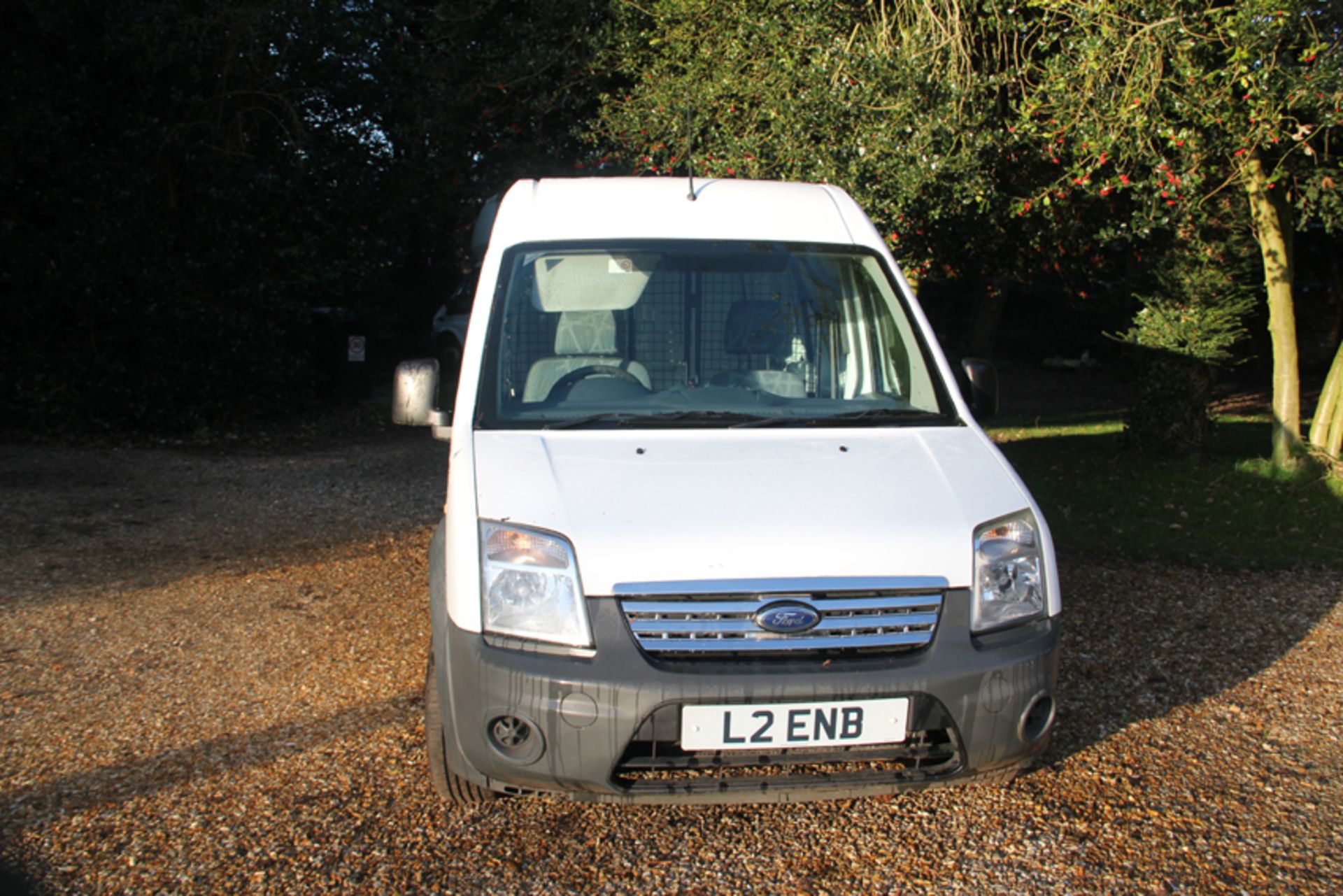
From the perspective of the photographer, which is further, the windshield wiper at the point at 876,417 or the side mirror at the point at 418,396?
the side mirror at the point at 418,396

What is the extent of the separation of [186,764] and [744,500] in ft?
7.46

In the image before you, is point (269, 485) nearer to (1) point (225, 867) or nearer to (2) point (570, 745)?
(1) point (225, 867)

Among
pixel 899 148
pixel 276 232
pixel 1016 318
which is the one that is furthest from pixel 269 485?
pixel 1016 318

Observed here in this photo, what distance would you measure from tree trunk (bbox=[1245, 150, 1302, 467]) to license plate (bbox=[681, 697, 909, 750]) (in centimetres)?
801

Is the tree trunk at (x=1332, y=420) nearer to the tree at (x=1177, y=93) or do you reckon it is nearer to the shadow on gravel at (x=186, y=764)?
the tree at (x=1177, y=93)

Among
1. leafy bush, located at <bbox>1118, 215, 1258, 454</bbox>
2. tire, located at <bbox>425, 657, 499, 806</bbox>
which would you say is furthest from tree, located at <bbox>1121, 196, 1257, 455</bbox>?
tire, located at <bbox>425, 657, 499, 806</bbox>

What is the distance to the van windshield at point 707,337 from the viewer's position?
401cm

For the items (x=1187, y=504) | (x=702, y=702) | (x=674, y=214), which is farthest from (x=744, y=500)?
(x=1187, y=504)

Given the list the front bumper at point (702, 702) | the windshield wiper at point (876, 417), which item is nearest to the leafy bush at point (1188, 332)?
the windshield wiper at point (876, 417)

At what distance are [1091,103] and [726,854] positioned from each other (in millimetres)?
6461

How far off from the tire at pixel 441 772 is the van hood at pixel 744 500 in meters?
0.68

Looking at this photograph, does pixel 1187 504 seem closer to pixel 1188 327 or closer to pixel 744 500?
pixel 1188 327

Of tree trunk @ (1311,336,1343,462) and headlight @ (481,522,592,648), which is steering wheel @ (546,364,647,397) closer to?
headlight @ (481,522,592,648)

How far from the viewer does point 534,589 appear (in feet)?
10.1
